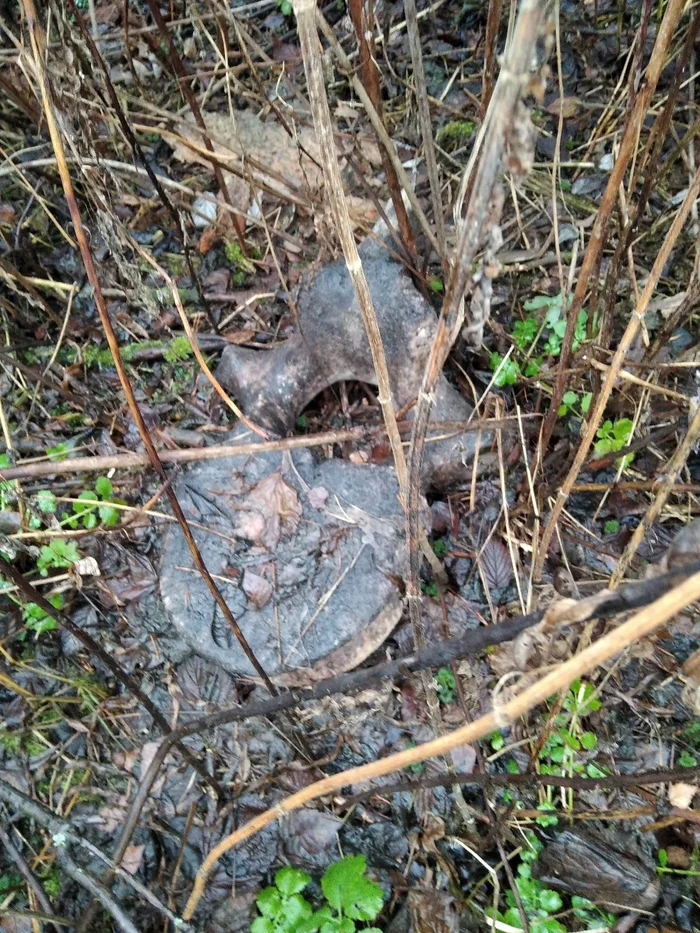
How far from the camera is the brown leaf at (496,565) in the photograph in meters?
2.23

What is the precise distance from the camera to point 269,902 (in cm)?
192

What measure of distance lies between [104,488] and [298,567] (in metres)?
1.01

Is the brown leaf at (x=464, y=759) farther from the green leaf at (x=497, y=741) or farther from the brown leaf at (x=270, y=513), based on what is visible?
the brown leaf at (x=270, y=513)

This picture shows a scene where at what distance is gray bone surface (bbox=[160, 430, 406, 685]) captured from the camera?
2.01 m

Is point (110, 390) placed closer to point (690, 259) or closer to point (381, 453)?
point (381, 453)

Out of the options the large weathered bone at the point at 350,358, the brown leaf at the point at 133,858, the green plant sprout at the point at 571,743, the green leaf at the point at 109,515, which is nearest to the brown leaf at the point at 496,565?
the large weathered bone at the point at 350,358

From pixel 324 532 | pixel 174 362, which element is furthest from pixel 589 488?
pixel 174 362

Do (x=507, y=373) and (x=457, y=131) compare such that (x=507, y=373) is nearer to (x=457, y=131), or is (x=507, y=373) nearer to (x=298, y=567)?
(x=298, y=567)

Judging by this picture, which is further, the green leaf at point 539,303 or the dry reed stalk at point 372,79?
the green leaf at point 539,303

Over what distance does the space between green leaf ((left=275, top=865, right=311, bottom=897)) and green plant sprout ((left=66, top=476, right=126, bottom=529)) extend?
144cm

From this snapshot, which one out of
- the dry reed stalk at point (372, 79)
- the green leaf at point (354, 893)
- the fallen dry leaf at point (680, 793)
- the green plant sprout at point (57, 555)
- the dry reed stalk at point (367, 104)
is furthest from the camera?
the green plant sprout at point (57, 555)

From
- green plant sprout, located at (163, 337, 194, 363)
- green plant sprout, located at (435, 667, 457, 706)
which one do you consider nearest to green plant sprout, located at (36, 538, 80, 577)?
green plant sprout, located at (163, 337, 194, 363)

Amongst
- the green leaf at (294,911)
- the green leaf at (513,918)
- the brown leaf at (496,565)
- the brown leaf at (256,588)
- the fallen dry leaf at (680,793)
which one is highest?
the brown leaf at (256,588)

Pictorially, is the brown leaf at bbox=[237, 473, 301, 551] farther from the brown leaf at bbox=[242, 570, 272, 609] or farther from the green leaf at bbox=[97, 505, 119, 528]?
the green leaf at bbox=[97, 505, 119, 528]
